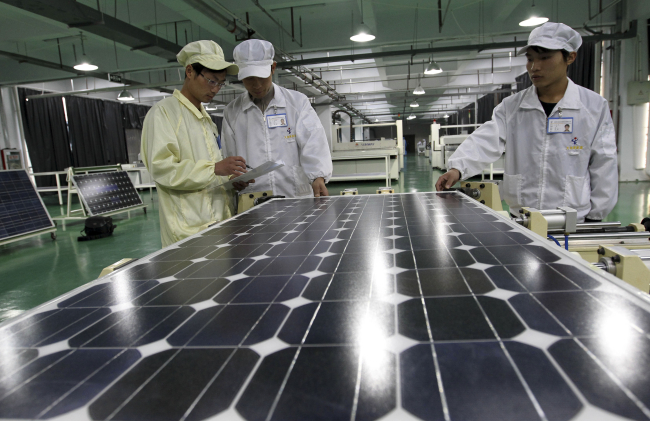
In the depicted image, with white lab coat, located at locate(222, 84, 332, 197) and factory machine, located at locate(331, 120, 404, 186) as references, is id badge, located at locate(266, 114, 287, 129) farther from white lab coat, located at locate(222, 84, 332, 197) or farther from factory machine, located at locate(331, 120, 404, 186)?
factory machine, located at locate(331, 120, 404, 186)

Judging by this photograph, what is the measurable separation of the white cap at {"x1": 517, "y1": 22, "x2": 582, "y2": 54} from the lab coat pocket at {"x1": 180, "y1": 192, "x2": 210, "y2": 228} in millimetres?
1889

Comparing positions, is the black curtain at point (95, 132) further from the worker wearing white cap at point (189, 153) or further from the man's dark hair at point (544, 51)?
the man's dark hair at point (544, 51)

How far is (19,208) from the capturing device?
16.9 ft

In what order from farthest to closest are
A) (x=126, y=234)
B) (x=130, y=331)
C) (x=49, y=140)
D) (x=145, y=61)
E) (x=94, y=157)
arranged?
(x=94, y=157) → (x=49, y=140) → (x=145, y=61) → (x=126, y=234) → (x=130, y=331)

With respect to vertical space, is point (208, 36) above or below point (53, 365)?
above

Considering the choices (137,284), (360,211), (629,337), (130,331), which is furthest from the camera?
(360,211)

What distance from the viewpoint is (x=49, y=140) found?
462 inches

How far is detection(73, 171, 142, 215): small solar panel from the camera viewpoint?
6.28 meters

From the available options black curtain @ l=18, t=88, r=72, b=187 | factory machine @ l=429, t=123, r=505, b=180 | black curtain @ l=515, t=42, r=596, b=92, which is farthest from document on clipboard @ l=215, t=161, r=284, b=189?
black curtain @ l=18, t=88, r=72, b=187

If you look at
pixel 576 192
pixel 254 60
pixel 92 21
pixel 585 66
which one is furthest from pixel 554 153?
pixel 585 66

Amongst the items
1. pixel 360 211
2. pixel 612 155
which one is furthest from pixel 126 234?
pixel 612 155

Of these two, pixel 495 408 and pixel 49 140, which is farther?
pixel 49 140

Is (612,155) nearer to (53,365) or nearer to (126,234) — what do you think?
(53,365)

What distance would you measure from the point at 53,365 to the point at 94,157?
14.7 meters
